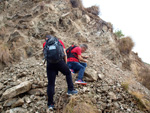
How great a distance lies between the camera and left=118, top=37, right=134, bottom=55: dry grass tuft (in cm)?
719

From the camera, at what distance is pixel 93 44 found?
24.1 feet

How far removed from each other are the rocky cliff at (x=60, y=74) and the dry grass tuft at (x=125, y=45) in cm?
34

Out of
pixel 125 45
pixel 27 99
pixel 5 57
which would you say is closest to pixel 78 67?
pixel 27 99

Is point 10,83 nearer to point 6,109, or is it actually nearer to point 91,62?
point 6,109

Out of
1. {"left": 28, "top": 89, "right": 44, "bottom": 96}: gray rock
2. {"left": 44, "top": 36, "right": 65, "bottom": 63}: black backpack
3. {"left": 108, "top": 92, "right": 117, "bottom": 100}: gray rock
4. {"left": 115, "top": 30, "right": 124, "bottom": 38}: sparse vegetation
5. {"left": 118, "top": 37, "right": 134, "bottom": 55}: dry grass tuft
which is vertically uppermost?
{"left": 115, "top": 30, "right": 124, "bottom": 38}: sparse vegetation

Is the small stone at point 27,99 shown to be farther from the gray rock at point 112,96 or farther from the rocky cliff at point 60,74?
the gray rock at point 112,96

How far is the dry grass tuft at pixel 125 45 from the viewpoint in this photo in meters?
7.19

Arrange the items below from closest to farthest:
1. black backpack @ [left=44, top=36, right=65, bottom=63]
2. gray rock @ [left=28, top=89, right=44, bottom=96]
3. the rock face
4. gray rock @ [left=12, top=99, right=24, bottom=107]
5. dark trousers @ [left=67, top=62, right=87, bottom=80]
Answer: black backpack @ [left=44, top=36, right=65, bottom=63] < gray rock @ [left=12, top=99, right=24, bottom=107] < the rock face < gray rock @ [left=28, top=89, right=44, bottom=96] < dark trousers @ [left=67, top=62, right=87, bottom=80]

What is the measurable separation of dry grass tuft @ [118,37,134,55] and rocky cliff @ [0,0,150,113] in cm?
34

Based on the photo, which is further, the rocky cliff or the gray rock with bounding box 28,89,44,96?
the gray rock with bounding box 28,89,44,96

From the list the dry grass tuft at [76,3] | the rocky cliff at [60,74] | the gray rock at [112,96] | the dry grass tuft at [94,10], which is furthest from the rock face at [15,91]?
the dry grass tuft at [94,10]

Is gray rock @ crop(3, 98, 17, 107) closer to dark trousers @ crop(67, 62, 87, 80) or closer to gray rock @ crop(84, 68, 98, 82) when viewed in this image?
dark trousers @ crop(67, 62, 87, 80)

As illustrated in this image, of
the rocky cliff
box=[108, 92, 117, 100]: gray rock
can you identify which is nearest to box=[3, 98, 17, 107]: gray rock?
the rocky cliff

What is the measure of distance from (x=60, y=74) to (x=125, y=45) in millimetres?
5255
